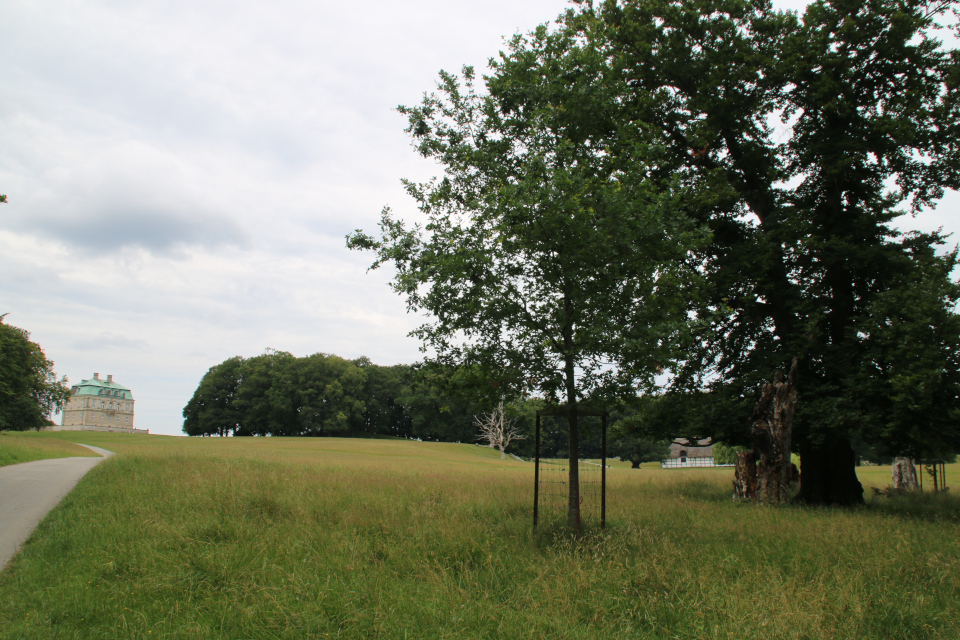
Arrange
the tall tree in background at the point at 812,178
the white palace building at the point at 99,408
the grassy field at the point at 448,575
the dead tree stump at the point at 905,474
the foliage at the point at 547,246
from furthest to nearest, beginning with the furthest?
the white palace building at the point at 99,408
the dead tree stump at the point at 905,474
the tall tree in background at the point at 812,178
the foliage at the point at 547,246
the grassy field at the point at 448,575

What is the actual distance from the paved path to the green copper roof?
151 metres

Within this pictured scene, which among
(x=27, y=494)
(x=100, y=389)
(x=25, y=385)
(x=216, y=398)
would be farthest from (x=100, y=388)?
(x=27, y=494)

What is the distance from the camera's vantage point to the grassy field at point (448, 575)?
5.35 metres

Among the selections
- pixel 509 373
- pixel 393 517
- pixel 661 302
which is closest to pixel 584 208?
pixel 661 302

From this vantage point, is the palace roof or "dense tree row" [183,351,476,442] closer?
"dense tree row" [183,351,476,442]

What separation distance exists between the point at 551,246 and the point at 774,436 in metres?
10.3

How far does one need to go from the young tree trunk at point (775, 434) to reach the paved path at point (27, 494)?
16027mm

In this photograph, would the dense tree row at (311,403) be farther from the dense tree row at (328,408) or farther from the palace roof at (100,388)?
the palace roof at (100,388)

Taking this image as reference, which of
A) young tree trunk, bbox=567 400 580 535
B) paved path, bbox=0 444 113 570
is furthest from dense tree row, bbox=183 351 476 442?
young tree trunk, bbox=567 400 580 535

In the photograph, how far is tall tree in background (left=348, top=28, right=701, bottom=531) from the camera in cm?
837

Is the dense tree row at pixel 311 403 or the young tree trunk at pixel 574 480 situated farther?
the dense tree row at pixel 311 403

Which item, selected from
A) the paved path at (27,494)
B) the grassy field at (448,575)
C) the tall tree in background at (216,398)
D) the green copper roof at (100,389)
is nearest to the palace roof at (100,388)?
the green copper roof at (100,389)

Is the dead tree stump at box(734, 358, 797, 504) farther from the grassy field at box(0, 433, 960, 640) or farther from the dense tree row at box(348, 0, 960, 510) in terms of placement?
the grassy field at box(0, 433, 960, 640)

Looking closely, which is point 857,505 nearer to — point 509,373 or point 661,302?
point 661,302
